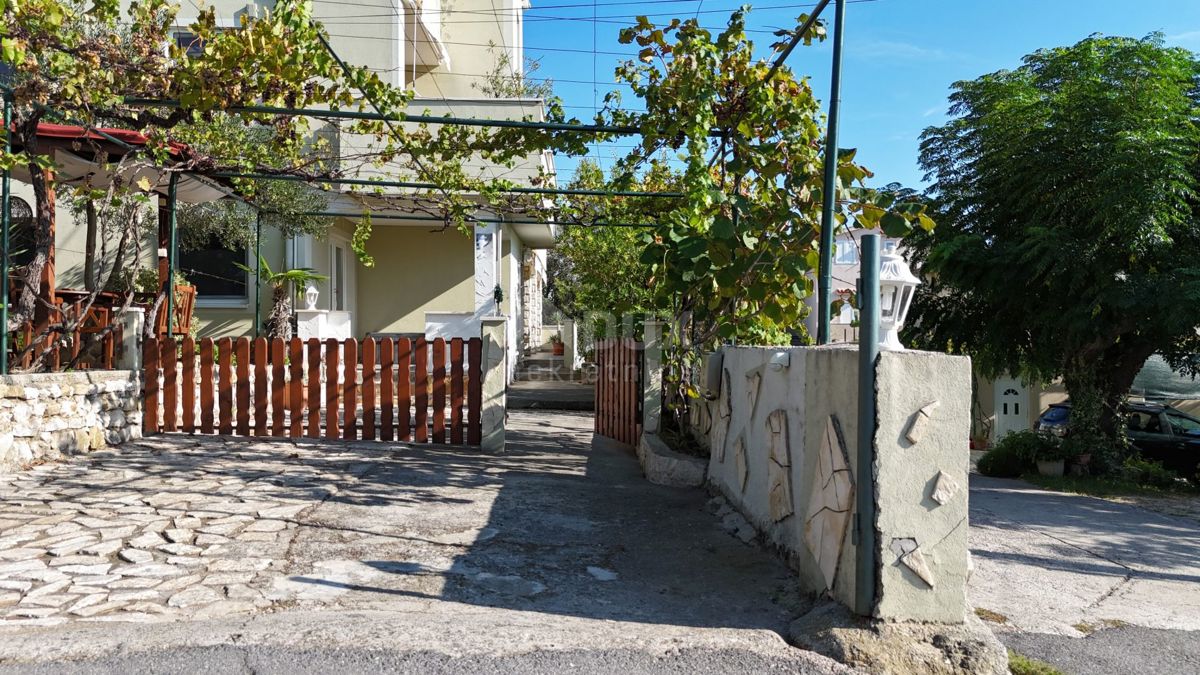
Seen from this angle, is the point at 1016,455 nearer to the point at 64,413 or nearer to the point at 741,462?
the point at 741,462

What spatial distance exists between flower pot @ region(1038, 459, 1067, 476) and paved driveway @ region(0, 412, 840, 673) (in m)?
6.97

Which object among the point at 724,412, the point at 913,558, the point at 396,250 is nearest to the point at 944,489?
the point at 913,558

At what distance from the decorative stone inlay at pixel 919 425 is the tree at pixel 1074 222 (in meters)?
7.54

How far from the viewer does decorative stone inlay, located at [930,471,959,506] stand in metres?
3.70

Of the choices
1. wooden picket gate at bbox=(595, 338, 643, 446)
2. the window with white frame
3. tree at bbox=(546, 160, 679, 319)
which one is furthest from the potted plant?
the window with white frame

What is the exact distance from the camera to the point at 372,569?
184 inches

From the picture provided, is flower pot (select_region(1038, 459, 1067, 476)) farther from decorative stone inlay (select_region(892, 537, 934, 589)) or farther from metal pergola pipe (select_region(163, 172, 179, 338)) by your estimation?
metal pergola pipe (select_region(163, 172, 179, 338))

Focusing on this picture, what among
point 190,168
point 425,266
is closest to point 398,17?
point 425,266

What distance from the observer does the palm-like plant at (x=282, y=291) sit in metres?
14.0

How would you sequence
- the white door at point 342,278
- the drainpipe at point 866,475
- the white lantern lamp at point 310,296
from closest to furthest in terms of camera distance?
the drainpipe at point 866,475 < the white lantern lamp at point 310,296 < the white door at point 342,278

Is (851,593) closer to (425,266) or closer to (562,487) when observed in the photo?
(562,487)

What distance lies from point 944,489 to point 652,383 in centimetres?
488

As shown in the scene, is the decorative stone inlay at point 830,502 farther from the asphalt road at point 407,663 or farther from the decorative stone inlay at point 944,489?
the asphalt road at point 407,663

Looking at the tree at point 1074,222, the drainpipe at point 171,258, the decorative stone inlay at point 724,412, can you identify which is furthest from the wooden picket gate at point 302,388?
the tree at point 1074,222
